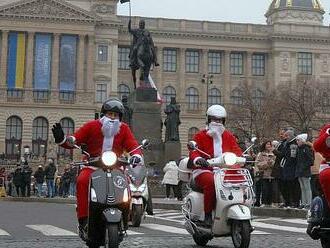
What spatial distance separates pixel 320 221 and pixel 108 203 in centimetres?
238

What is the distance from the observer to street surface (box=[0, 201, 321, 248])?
982cm

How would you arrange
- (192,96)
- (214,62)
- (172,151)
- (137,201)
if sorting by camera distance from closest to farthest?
(137,201)
(172,151)
(192,96)
(214,62)

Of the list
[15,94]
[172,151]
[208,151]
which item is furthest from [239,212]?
[15,94]

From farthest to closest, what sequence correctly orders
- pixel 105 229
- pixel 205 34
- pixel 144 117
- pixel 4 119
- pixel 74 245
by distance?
pixel 205 34 → pixel 4 119 → pixel 144 117 → pixel 74 245 → pixel 105 229

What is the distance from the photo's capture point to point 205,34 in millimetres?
87625

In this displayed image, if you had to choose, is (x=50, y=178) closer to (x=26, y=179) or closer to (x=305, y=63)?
(x=26, y=179)

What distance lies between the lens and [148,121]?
2747cm

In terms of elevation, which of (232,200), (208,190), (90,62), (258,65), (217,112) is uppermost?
(258,65)

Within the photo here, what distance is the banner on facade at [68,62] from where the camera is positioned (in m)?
78.8

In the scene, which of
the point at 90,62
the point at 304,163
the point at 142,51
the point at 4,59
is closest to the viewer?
the point at 304,163

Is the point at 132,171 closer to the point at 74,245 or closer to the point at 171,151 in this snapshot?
the point at 74,245

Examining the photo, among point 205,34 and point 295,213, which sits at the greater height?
point 205,34

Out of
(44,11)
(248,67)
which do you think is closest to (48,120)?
(44,11)

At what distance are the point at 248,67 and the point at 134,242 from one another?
3165 inches
